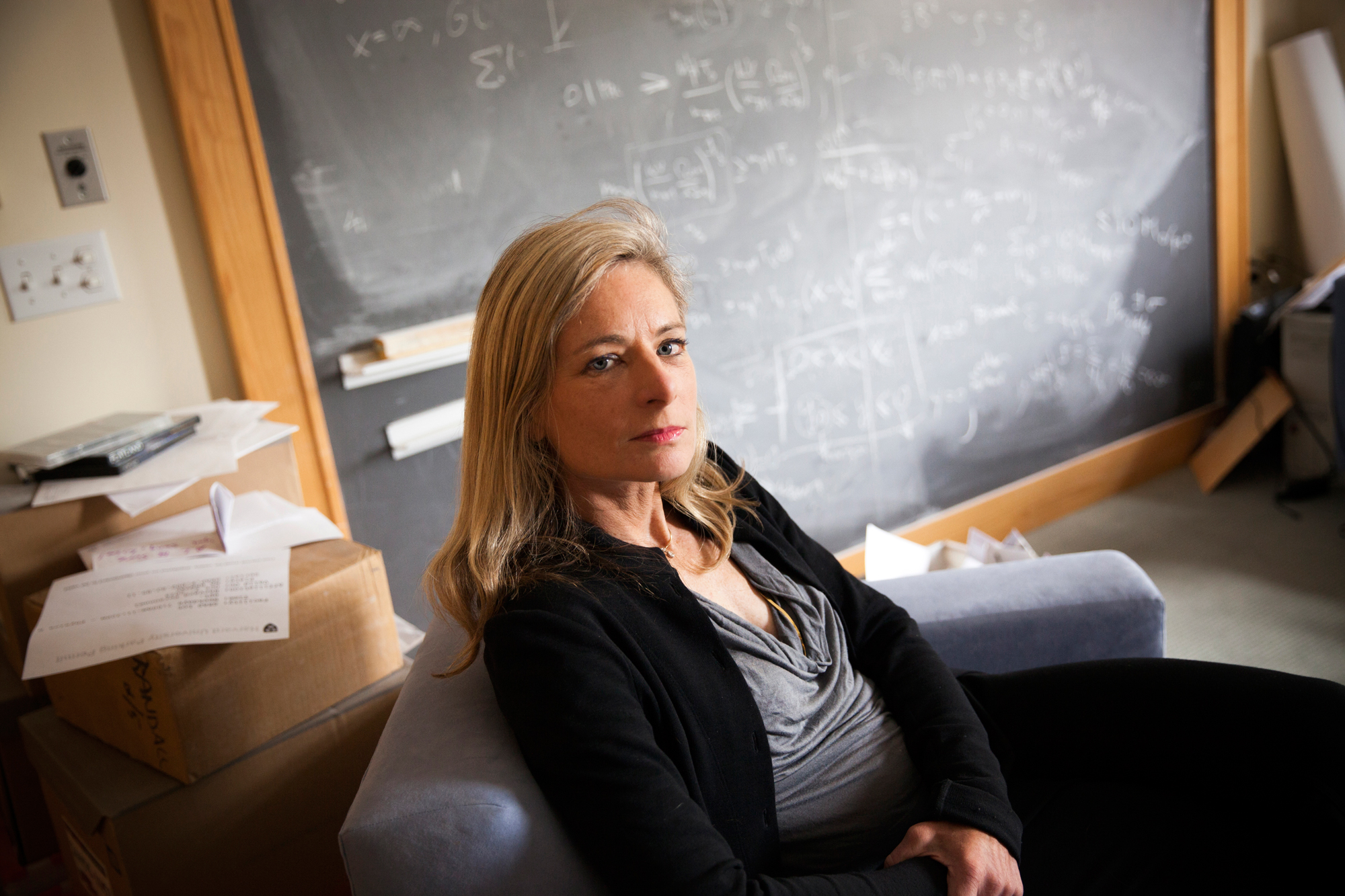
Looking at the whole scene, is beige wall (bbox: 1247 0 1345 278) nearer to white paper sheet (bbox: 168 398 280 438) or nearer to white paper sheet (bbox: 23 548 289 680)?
white paper sheet (bbox: 168 398 280 438)

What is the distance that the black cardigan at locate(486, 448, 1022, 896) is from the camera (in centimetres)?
81

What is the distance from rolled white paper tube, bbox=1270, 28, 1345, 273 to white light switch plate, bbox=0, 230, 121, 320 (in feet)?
11.9

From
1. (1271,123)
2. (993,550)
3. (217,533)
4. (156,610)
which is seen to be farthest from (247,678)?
(1271,123)

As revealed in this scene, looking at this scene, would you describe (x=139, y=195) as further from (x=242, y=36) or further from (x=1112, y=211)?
(x=1112, y=211)

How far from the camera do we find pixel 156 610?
113 cm

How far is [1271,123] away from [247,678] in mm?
3782

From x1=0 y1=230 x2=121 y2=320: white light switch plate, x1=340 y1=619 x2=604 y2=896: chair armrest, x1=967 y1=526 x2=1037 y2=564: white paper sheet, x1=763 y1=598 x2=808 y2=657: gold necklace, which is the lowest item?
x1=967 y1=526 x2=1037 y2=564: white paper sheet

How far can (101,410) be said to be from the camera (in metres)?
1.55

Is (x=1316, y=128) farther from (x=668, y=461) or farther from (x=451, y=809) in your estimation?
(x=451, y=809)

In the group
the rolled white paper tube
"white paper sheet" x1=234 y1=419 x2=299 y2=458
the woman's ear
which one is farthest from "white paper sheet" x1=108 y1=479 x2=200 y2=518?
the rolled white paper tube

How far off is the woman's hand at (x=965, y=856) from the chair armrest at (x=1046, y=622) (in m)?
0.42

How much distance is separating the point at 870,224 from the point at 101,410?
183 centimetres

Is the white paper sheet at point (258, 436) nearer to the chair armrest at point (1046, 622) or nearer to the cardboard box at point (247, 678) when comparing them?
the cardboard box at point (247, 678)

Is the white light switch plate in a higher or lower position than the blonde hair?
higher
